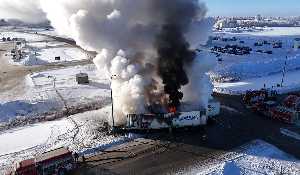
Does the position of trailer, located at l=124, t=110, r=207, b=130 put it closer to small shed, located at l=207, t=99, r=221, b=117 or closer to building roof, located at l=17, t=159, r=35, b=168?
small shed, located at l=207, t=99, r=221, b=117

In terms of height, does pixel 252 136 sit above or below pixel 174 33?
below

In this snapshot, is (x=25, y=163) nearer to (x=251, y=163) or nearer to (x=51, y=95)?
(x=251, y=163)

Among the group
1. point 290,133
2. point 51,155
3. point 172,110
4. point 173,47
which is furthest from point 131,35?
point 290,133

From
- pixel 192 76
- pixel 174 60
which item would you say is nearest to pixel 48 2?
pixel 174 60

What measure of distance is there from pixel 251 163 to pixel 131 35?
2454 cm

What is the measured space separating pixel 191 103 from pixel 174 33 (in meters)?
10.3

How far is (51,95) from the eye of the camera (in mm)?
70625

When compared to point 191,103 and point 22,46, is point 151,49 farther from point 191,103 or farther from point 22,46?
point 22,46

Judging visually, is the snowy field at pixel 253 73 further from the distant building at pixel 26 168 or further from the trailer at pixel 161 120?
the distant building at pixel 26 168

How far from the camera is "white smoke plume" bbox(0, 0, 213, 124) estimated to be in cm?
5228

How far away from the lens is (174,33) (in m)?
54.3

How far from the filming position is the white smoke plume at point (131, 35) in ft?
172

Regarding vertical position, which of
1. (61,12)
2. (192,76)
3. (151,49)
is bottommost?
(192,76)

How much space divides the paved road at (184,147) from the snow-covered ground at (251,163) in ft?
3.70
